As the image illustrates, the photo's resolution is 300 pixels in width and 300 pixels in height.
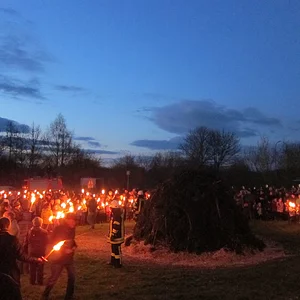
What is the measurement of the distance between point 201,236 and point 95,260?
3.61m

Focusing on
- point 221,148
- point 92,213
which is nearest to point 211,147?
point 221,148

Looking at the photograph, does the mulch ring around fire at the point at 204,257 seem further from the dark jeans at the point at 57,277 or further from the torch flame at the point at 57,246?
the torch flame at the point at 57,246

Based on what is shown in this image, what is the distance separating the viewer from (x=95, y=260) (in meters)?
14.6

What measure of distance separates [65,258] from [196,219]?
7886 millimetres

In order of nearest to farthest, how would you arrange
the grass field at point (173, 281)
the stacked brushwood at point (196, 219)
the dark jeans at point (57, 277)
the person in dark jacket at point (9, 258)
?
the person in dark jacket at point (9, 258) → the dark jeans at point (57, 277) → the grass field at point (173, 281) → the stacked brushwood at point (196, 219)

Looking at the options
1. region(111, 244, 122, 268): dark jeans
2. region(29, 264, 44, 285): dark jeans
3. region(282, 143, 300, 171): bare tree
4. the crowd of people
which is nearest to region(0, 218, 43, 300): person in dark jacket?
region(29, 264, 44, 285): dark jeans

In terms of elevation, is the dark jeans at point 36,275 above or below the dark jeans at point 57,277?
below

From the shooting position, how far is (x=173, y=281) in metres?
11.2

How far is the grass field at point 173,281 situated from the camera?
974 centimetres

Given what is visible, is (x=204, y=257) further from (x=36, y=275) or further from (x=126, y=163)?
(x=126, y=163)

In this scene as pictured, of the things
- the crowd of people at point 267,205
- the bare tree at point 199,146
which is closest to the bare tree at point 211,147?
the bare tree at point 199,146

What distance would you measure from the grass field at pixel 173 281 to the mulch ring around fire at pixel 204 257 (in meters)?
0.44

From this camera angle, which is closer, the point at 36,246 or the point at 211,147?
the point at 36,246

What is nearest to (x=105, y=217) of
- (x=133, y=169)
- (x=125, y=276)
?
(x=125, y=276)
